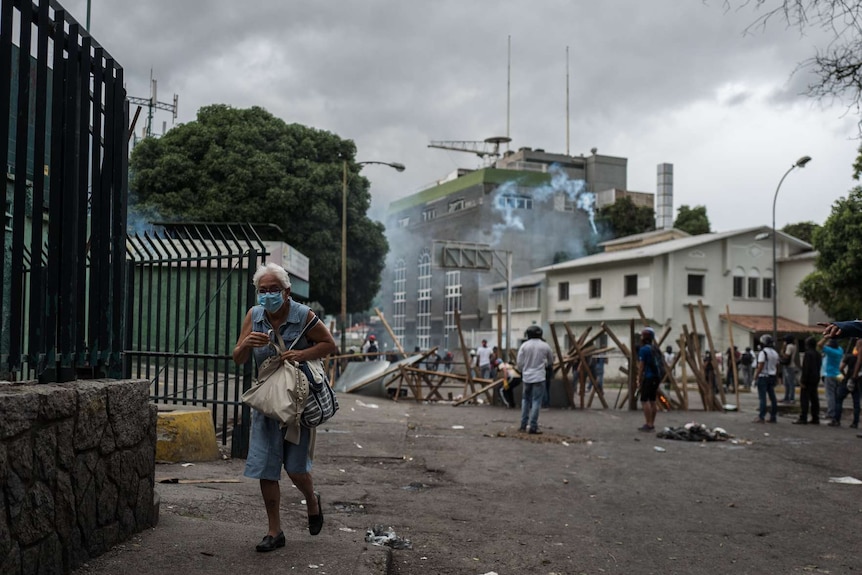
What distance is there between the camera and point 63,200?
427 centimetres

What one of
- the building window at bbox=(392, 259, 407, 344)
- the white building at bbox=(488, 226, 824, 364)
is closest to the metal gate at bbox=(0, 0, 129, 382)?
the white building at bbox=(488, 226, 824, 364)

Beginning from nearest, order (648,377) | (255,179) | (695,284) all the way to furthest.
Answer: (648,377) < (255,179) < (695,284)

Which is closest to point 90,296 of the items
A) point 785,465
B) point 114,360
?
point 114,360

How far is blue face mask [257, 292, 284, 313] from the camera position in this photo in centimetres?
482

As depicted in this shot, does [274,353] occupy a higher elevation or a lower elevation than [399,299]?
lower

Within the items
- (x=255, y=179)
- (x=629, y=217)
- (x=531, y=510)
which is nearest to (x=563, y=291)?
(x=629, y=217)

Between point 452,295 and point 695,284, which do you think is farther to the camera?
point 452,295

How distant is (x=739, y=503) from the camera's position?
771cm

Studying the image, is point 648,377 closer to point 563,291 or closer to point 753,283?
point 753,283

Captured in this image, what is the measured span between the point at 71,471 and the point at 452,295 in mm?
60052

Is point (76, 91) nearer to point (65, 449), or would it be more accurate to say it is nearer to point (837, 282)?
point (65, 449)

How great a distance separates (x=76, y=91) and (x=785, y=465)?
30.0 ft

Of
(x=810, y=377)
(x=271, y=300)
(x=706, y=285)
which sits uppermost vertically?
(x=706, y=285)

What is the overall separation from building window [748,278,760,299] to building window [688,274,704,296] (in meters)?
3.03
